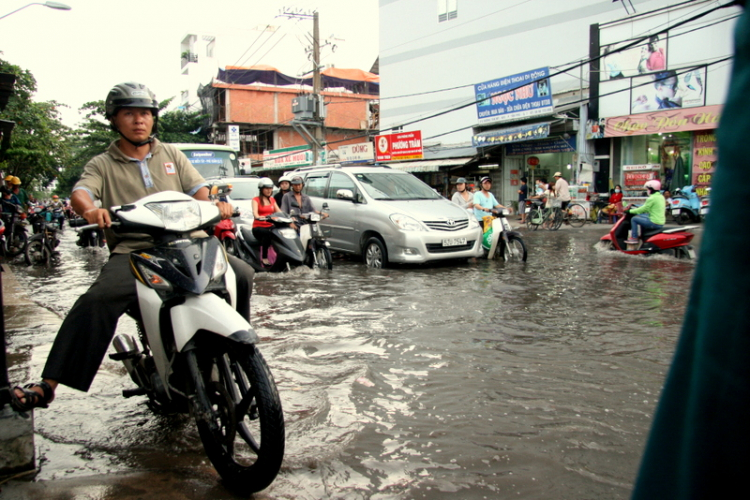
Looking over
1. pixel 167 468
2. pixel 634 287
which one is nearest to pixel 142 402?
pixel 167 468

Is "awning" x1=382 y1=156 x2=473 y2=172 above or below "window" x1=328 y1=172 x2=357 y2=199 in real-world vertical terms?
above

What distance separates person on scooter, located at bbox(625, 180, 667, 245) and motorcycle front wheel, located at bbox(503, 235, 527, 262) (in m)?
2.04

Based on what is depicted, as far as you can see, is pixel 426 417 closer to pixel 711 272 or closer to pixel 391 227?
pixel 711 272

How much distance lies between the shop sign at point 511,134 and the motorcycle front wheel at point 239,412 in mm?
20401

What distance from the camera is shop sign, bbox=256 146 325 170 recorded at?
34.0 metres

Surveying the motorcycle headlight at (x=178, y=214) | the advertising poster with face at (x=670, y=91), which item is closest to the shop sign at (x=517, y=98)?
the advertising poster with face at (x=670, y=91)

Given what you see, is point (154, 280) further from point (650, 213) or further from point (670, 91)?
point (670, 91)

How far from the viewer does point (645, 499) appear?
713 mm

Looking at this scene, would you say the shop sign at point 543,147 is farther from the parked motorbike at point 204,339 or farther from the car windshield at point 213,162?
the parked motorbike at point 204,339

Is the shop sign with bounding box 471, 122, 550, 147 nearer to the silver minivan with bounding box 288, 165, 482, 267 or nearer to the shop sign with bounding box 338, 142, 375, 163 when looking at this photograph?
the shop sign with bounding box 338, 142, 375, 163

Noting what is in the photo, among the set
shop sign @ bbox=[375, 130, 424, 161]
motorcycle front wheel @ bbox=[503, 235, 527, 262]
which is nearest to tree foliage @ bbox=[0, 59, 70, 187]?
shop sign @ bbox=[375, 130, 424, 161]

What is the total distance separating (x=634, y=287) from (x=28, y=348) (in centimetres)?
651

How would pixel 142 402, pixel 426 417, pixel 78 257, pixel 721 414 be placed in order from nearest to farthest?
1. pixel 721 414
2. pixel 426 417
3. pixel 142 402
4. pixel 78 257

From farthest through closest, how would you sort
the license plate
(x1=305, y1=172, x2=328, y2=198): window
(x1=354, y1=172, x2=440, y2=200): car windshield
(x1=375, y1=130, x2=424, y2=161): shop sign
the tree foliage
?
(x1=375, y1=130, x2=424, y2=161): shop sign < the tree foliage < (x1=305, y1=172, x2=328, y2=198): window < (x1=354, y1=172, x2=440, y2=200): car windshield < the license plate
